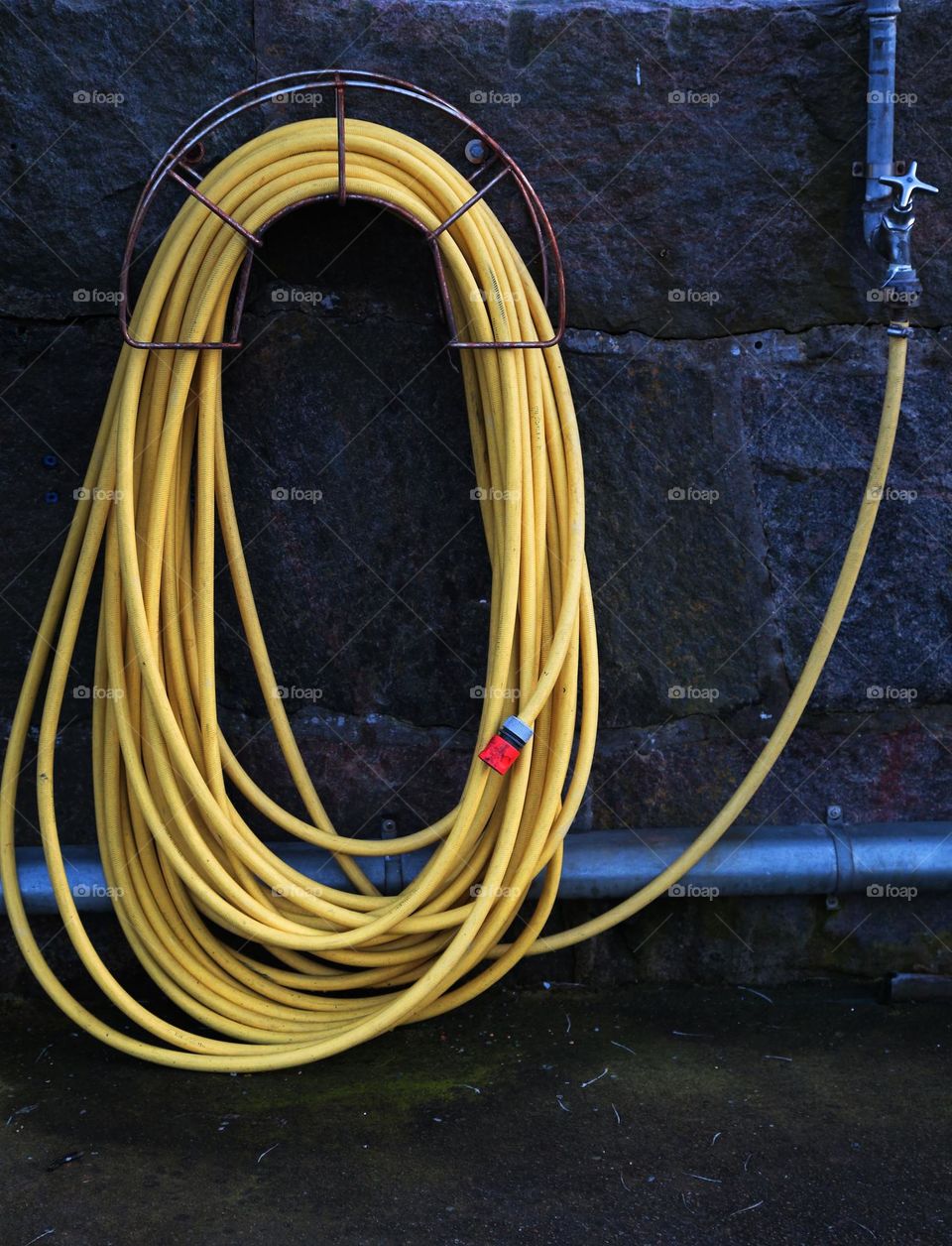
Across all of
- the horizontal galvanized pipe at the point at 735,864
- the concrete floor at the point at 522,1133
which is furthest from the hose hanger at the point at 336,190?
the concrete floor at the point at 522,1133

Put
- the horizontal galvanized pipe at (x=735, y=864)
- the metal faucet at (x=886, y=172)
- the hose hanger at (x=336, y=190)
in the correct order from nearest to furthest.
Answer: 1. the hose hanger at (x=336, y=190)
2. the metal faucet at (x=886, y=172)
3. the horizontal galvanized pipe at (x=735, y=864)

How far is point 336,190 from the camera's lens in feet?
6.77

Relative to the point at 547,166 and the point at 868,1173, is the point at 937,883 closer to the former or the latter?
the point at 868,1173

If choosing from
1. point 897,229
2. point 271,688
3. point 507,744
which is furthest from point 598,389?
point 271,688

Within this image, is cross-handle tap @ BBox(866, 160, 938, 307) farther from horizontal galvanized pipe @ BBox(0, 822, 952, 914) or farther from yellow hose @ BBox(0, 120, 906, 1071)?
horizontal galvanized pipe @ BBox(0, 822, 952, 914)

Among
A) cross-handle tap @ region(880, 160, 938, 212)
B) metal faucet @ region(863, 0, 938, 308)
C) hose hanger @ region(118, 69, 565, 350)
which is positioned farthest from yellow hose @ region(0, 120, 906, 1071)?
cross-handle tap @ region(880, 160, 938, 212)

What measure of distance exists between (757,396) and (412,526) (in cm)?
71

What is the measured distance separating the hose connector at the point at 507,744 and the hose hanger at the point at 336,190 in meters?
0.64

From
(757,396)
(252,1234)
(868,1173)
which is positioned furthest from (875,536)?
(252,1234)

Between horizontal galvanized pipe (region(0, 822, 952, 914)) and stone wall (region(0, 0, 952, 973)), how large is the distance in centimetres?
11

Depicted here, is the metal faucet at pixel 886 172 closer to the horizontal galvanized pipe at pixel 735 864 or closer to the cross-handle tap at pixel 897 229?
the cross-handle tap at pixel 897 229

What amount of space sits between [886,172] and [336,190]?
0.99 metres

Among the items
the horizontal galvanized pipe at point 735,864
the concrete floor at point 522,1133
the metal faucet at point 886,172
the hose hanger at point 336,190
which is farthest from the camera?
the horizontal galvanized pipe at point 735,864

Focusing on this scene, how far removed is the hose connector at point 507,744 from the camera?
2082 mm
